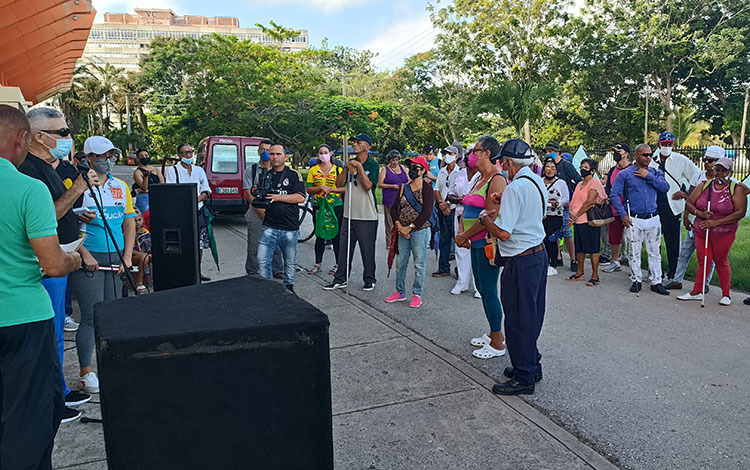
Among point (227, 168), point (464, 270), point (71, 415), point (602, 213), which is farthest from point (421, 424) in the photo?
point (227, 168)

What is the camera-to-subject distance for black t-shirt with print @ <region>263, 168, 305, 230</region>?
6691 millimetres

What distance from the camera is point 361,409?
4027 millimetres

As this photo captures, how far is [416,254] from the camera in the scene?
22.4 ft

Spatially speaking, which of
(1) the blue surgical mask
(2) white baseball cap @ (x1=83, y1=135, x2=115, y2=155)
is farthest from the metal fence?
(1) the blue surgical mask

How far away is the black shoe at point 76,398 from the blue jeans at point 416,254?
147 inches

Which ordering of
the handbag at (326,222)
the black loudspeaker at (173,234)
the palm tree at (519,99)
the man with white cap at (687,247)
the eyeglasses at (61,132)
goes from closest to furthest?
the eyeglasses at (61,132) < the black loudspeaker at (173,234) < the man with white cap at (687,247) < the handbag at (326,222) < the palm tree at (519,99)

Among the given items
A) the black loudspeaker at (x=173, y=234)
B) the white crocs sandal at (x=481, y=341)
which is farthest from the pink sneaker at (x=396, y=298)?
the black loudspeaker at (x=173, y=234)

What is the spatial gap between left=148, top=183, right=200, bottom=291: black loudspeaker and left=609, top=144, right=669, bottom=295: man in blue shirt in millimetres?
5557

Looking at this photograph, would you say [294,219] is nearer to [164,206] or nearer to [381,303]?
[381,303]

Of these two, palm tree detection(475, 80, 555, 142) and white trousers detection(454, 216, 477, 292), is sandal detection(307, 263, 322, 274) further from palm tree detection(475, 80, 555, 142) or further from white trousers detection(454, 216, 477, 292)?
palm tree detection(475, 80, 555, 142)

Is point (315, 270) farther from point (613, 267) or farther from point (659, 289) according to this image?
point (659, 289)

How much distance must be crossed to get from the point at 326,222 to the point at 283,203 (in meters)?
2.09

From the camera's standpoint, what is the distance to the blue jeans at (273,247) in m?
6.78

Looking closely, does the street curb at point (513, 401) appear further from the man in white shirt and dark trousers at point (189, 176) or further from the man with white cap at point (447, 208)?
the man in white shirt and dark trousers at point (189, 176)
